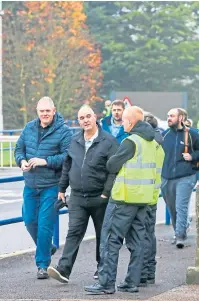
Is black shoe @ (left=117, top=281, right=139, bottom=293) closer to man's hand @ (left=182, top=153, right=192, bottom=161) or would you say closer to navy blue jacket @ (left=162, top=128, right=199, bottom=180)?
man's hand @ (left=182, top=153, right=192, bottom=161)

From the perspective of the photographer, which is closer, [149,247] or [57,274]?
[57,274]

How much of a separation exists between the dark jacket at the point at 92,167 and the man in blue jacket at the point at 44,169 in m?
0.60

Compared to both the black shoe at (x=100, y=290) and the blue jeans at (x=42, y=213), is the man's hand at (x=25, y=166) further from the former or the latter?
the black shoe at (x=100, y=290)

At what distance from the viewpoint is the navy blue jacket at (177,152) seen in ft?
43.5

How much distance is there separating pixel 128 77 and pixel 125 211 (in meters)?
67.8

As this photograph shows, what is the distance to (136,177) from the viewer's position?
30.8 feet

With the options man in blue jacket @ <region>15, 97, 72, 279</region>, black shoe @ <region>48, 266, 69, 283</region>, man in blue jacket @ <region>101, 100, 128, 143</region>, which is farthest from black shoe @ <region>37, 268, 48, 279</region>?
man in blue jacket @ <region>101, 100, 128, 143</region>

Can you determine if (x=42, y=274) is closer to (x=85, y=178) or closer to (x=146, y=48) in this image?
(x=85, y=178)

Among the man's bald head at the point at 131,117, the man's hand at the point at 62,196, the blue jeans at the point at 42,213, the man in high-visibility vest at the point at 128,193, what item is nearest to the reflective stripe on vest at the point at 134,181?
the man in high-visibility vest at the point at 128,193

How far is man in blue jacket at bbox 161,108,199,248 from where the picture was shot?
520 inches

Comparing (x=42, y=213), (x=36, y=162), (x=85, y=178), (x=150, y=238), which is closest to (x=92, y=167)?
(x=85, y=178)

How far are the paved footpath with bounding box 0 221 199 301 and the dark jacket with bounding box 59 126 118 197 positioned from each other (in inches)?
36.4

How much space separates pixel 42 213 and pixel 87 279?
79 cm

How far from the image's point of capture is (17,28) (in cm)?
5900
